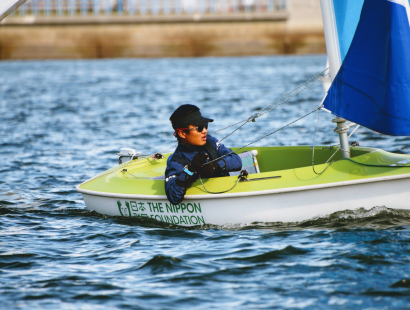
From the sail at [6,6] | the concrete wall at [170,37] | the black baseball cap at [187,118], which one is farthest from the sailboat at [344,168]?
the concrete wall at [170,37]

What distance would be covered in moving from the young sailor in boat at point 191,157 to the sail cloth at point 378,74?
4.16ft

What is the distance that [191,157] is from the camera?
6281 mm

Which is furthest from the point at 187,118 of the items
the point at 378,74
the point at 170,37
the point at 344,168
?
the point at 170,37

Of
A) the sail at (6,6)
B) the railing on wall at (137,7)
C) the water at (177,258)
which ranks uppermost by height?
the railing on wall at (137,7)

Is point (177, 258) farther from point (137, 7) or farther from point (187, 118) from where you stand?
point (137, 7)

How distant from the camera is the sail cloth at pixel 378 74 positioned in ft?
19.2

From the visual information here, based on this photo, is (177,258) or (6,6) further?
(6,6)

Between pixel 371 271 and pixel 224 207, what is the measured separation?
67.3 inches

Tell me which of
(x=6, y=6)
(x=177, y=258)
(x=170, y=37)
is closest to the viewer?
(x=177, y=258)

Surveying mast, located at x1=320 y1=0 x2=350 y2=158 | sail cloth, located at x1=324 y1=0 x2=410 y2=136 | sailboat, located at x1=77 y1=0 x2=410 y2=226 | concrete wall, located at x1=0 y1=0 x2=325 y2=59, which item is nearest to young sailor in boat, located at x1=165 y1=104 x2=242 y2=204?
sailboat, located at x1=77 y1=0 x2=410 y2=226

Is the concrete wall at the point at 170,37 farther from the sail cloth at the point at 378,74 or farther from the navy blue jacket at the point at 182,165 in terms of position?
the sail cloth at the point at 378,74

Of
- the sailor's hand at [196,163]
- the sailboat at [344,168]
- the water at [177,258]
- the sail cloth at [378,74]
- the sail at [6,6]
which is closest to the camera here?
the water at [177,258]

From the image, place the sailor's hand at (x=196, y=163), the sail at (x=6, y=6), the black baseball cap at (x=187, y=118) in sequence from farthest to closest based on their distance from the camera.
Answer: the black baseball cap at (x=187, y=118) < the sailor's hand at (x=196, y=163) < the sail at (x=6, y=6)

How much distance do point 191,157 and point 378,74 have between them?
2.07 metres
